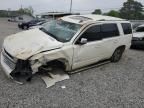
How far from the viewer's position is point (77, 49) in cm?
603

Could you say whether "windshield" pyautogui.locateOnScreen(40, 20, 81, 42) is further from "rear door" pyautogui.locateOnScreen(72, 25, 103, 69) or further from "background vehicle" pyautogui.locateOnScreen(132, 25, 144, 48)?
"background vehicle" pyautogui.locateOnScreen(132, 25, 144, 48)

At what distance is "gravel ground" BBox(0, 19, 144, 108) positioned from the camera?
4.48 m

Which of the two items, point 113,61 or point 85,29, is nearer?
point 85,29

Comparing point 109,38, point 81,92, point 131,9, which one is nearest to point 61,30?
point 109,38

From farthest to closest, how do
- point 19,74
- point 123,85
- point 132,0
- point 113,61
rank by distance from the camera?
point 132,0, point 113,61, point 123,85, point 19,74

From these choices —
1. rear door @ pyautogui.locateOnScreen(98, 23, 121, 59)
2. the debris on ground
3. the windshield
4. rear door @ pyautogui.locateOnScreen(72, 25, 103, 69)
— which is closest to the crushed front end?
the debris on ground

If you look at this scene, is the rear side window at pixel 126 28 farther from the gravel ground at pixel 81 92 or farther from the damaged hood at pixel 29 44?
the damaged hood at pixel 29 44

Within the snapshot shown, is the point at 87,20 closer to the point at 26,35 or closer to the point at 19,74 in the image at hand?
the point at 26,35

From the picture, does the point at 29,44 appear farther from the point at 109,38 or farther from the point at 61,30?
the point at 109,38

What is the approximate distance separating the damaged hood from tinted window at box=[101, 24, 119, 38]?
1981 mm

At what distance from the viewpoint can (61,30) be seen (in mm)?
6445

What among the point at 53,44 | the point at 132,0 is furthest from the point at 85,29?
the point at 132,0

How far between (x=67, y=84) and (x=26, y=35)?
205 centimetres

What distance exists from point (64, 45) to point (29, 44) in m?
0.95
